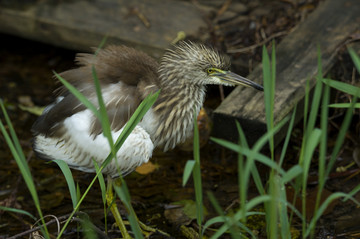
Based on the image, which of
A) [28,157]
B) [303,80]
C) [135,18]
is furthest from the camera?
[135,18]

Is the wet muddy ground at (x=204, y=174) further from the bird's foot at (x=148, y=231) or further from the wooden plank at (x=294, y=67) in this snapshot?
the wooden plank at (x=294, y=67)

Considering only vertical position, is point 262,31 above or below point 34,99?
above

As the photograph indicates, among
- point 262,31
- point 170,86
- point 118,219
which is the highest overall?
point 262,31

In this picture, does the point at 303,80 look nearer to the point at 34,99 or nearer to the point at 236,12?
the point at 236,12

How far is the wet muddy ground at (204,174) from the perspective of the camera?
3213 millimetres

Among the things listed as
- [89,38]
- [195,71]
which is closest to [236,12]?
[89,38]

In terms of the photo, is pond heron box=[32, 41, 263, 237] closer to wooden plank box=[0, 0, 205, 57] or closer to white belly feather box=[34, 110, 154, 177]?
white belly feather box=[34, 110, 154, 177]

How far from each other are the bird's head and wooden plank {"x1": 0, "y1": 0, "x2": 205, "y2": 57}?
36.8 inches

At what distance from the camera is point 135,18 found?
4.39 m

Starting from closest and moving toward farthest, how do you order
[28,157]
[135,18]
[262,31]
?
[28,157] → [262,31] → [135,18]

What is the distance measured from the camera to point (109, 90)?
2979 mm

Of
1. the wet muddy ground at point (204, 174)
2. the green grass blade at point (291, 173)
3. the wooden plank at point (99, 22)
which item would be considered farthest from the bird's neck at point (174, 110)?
the green grass blade at point (291, 173)

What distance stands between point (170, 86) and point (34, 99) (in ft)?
5.66

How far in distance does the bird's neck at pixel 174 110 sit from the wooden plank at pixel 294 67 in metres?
0.15
